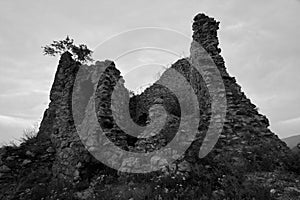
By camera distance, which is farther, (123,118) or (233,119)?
(123,118)

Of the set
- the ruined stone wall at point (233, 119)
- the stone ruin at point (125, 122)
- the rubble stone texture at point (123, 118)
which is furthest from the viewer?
the rubble stone texture at point (123, 118)

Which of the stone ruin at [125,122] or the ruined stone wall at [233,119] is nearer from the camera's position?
the ruined stone wall at [233,119]

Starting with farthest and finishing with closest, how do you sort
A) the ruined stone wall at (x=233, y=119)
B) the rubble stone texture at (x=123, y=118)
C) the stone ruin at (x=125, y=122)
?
the rubble stone texture at (x=123, y=118) → the stone ruin at (x=125, y=122) → the ruined stone wall at (x=233, y=119)

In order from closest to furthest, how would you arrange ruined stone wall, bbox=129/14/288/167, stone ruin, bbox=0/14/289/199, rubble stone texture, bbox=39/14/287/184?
ruined stone wall, bbox=129/14/288/167 → stone ruin, bbox=0/14/289/199 → rubble stone texture, bbox=39/14/287/184

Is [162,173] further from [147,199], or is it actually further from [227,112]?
[227,112]

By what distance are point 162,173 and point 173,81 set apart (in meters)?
8.39

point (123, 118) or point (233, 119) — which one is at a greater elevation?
point (123, 118)

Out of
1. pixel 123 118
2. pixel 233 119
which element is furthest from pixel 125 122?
pixel 233 119

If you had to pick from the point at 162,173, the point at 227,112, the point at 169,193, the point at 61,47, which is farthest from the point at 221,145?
the point at 61,47

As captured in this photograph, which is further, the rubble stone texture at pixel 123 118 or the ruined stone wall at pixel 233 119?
the rubble stone texture at pixel 123 118

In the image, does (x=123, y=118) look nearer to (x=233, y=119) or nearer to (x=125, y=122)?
(x=125, y=122)

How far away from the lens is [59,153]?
34.1 feet

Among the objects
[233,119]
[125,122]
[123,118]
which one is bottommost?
[233,119]

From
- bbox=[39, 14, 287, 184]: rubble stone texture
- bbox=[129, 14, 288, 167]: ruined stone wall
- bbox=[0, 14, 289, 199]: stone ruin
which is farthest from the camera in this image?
bbox=[39, 14, 287, 184]: rubble stone texture
